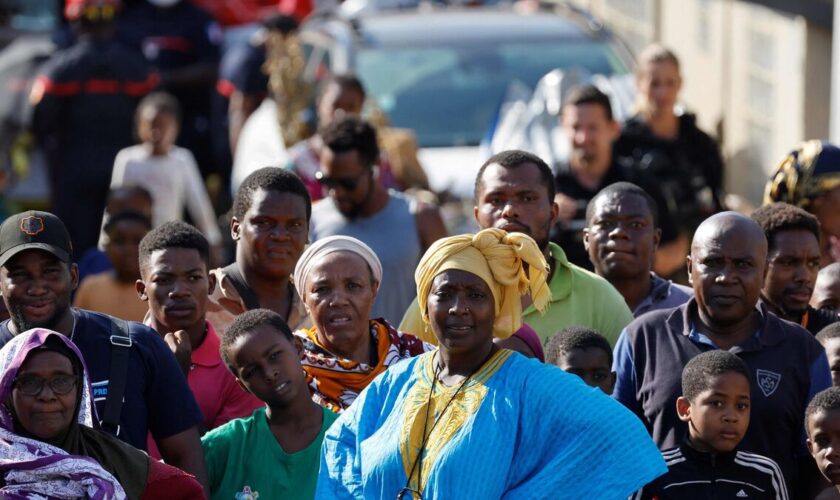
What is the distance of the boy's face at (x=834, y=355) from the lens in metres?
6.11

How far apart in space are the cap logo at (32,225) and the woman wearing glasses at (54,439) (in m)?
0.53

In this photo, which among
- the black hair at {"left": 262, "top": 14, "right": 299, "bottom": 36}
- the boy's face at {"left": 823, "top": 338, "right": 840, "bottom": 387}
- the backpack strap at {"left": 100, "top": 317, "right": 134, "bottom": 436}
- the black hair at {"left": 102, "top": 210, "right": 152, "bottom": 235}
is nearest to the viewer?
the backpack strap at {"left": 100, "top": 317, "right": 134, "bottom": 436}

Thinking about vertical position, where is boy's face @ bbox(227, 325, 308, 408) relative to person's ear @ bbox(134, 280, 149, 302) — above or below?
below

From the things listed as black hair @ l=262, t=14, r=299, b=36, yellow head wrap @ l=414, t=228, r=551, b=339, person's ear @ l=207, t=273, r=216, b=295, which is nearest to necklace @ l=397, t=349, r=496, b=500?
yellow head wrap @ l=414, t=228, r=551, b=339

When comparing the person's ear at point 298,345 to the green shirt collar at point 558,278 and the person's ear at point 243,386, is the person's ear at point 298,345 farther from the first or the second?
the green shirt collar at point 558,278

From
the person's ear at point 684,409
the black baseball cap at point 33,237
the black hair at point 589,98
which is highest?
the black hair at point 589,98

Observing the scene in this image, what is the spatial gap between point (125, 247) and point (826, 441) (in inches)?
146

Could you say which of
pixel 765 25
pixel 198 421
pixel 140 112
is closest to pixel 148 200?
pixel 140 112

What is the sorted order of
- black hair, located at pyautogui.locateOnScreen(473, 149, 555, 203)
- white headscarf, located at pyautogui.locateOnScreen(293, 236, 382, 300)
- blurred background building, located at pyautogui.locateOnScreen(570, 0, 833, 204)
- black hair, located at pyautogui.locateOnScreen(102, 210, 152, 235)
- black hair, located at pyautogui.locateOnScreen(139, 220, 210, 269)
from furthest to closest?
1. blurred background building, located at pyautogui.locateOnScreen(570, 0, 833, 204)
2. black hair, located at pyautogui.locateOnScreen(102, 210, 152, 235)
3. black hair, located at pyautogui.locateOnScreen(473, 149, 555, 203)
4. black hair, located at pyautogui.locateOnScreen(139, 220, 210, 269)
5. white headscarf, located at pyautogui.locateOnScreen(293, 236, 382, 300)

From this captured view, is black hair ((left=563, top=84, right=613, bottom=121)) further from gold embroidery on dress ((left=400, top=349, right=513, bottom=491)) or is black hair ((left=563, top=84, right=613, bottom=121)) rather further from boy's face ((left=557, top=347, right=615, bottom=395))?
gold embroidery on dress ((left=400, top=349, right=513, bottom=491))

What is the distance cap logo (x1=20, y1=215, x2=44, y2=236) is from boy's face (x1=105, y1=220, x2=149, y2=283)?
2.34 meters

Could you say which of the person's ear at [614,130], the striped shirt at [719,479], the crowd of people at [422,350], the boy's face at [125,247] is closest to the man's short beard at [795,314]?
the crowd of people at [422,350]

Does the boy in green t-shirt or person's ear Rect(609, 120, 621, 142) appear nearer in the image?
the boy in green t-shirt

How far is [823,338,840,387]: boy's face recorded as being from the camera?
20.0 feet
